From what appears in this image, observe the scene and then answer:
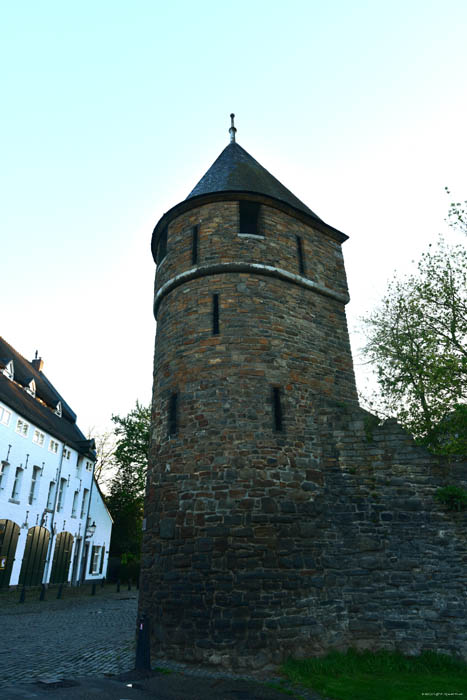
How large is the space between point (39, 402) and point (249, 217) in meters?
21.6

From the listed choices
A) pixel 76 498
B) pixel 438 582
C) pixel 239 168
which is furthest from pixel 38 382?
pixel 438 582

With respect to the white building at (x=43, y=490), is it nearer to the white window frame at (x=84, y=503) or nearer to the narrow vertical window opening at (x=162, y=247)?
the white window frame at (x=84, y=503)

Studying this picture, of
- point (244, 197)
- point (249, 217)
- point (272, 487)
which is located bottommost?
point (272, 487)

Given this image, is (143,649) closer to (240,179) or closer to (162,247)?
(162,247)

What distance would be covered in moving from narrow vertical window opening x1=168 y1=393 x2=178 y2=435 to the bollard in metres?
3.62

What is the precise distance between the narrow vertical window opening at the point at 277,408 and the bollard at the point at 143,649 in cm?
432

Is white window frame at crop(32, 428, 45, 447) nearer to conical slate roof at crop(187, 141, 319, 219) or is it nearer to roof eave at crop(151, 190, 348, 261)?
roof eave at crop(151, 190, 348, 261)

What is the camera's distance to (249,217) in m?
13.1

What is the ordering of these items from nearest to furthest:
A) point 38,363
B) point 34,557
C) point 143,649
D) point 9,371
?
point 143,649
point 34,557
point 9,371
point 38,363

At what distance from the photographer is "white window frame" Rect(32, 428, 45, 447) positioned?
24719 millimetres

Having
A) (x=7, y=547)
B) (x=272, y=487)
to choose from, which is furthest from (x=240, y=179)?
(x=7, y=547)

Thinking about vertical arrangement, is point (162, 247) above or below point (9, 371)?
below

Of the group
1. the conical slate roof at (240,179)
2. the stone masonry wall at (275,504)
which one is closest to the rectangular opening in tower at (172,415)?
the stone masonry wall at (275,504)

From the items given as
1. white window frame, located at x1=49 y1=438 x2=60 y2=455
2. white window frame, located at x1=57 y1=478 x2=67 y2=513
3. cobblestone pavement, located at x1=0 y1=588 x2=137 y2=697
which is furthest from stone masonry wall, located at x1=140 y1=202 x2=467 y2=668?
white window frame, located at x1=57 y1=478 x2=67 y2=513
